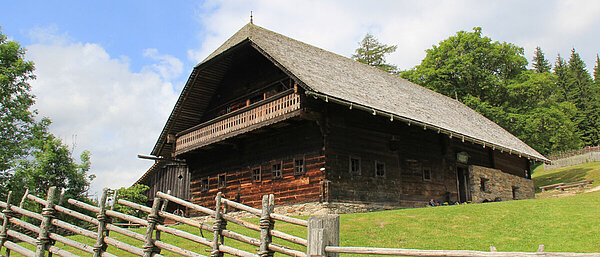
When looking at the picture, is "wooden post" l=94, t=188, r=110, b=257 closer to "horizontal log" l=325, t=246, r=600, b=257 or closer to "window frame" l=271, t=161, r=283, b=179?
"horizontal log" l=325, t=246, r=600, b=257

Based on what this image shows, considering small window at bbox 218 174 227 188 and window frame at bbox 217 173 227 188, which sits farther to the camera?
small window at bbox 218 174 227 188

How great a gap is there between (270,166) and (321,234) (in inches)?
613

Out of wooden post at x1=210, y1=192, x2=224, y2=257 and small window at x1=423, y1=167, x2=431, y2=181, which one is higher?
small window at x1=423, y1=167, x2=431, y2=181

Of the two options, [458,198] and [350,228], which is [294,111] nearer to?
[350,228]

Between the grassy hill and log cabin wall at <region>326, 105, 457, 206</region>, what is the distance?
9.08ft

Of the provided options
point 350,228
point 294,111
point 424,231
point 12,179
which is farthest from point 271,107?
point 12,179

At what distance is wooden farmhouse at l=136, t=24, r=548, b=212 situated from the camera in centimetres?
2089

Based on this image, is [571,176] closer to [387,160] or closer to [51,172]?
[387,160]

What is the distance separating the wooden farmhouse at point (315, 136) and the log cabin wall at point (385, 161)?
5cm

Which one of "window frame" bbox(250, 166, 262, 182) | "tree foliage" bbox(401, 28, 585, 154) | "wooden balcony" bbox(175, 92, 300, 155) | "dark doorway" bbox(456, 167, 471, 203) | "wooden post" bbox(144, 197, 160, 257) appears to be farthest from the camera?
"tree foliage" bbox(401, 28, 585, 154)

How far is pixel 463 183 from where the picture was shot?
1077 inches

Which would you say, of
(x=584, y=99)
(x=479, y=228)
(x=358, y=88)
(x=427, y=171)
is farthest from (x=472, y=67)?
(x=584, y=99)

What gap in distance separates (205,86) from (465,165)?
14.7m

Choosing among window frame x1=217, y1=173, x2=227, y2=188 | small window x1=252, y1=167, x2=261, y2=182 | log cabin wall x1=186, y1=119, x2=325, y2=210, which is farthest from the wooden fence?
window frame x1=217, y1=173, x2=227, y2=188
